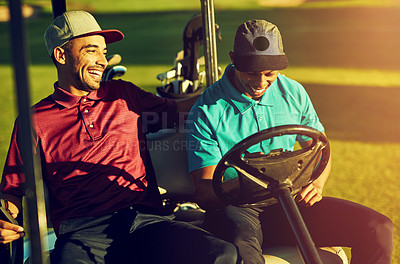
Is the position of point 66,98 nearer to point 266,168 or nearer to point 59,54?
point 59,54

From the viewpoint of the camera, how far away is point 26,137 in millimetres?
1316

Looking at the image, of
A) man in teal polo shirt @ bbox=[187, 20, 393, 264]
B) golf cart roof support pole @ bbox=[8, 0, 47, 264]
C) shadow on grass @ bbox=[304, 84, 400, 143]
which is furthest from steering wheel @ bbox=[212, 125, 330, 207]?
shadow on grass @ bbox=[304, 84, 400, 143]

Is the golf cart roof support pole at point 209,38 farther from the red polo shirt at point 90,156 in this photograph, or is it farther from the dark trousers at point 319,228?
the dark trousers at point 319,228

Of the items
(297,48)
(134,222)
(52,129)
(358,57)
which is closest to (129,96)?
(52,129)

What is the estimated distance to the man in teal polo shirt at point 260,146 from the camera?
6.31 feet

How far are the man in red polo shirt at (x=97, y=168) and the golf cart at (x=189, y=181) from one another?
0.47ft

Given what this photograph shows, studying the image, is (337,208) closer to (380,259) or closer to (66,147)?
(380,259)

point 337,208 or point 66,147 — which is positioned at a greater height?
point 66,147

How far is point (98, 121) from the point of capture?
2146mm

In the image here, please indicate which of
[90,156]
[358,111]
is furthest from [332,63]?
[90,156]

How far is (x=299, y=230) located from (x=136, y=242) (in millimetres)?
624

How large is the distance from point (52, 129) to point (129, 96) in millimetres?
359

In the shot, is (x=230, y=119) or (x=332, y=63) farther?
(x=332, y=63)

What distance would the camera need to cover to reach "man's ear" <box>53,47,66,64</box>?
2.19m
